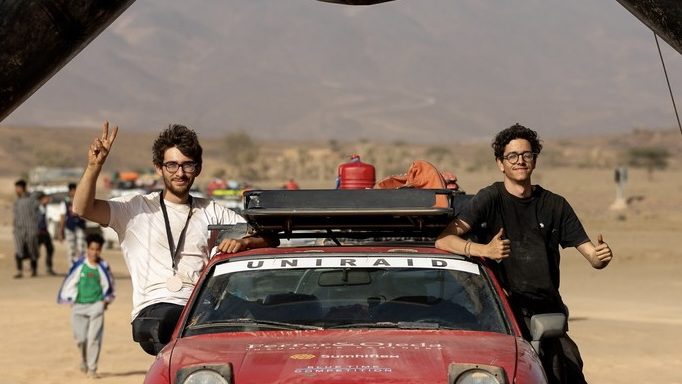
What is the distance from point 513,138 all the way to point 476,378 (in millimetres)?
2184

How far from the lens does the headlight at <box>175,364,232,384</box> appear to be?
221 inches

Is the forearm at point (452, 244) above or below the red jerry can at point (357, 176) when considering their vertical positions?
below

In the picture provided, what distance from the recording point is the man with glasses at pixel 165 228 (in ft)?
24.1

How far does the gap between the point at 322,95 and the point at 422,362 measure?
165m

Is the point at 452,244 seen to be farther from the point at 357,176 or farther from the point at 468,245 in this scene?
the point at 357,176

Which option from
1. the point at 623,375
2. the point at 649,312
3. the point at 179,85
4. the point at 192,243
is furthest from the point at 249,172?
the point at 179,85

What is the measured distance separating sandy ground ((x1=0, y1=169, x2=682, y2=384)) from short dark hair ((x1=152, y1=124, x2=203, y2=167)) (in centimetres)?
590

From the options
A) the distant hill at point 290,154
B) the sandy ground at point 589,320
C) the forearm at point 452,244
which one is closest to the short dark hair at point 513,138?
the forearm at point 452,244

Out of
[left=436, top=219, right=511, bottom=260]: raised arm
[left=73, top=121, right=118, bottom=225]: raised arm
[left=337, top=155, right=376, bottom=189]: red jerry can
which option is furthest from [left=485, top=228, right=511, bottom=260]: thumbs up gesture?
[left=337, top=155, right=376, bottom=189]: red jerry can

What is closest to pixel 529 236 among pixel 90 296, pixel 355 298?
pixel 355 298

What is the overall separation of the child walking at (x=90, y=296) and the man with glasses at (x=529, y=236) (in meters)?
6.40

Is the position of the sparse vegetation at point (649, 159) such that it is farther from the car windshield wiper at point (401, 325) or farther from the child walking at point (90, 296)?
the car windshield wiper at point (401, 325)

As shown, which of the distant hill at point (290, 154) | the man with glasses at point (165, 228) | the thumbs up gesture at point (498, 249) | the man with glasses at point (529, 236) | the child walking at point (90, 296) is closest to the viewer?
the thumbs up gesture at point (498, 249)

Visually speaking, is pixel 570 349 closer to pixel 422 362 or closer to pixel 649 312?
pixel 422 362
